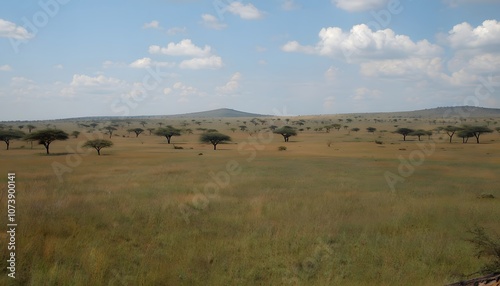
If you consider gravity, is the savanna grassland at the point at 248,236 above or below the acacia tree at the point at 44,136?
below

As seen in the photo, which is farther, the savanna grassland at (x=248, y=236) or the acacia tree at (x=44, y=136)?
the acacia tree at (x=44, y=136)

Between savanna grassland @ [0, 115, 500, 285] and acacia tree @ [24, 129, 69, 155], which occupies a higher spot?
acacia tree @ [24, 129, 69, 155]

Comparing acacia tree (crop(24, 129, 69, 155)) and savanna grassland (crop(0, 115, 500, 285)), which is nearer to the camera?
savanna grassland (crop(0, 115, 500, 285))

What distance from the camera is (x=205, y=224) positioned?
1303 centimetres

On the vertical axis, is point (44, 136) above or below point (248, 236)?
above

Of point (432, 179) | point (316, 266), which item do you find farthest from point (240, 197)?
point (432, 179)

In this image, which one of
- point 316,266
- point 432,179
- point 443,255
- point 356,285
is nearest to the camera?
point 356,285

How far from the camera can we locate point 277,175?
3031 cm

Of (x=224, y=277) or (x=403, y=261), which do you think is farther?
(x=403, y=261)

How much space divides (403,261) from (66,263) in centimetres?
879

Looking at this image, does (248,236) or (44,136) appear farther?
(44,136)

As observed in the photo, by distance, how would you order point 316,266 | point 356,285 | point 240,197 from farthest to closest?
point 240,197 < point 316,266 < point 356,285

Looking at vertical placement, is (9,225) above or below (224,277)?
above

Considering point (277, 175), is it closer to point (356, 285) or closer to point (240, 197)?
point (240, 197)
